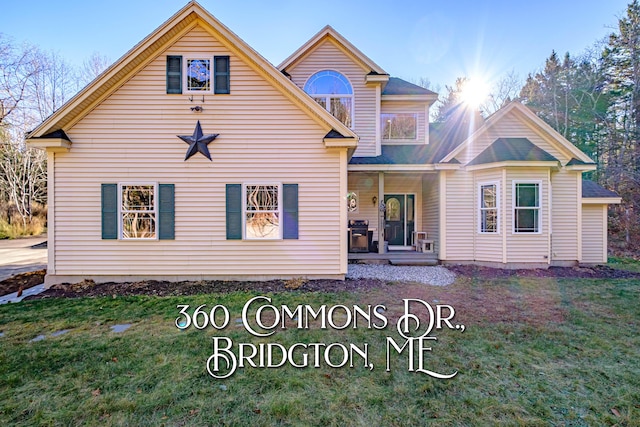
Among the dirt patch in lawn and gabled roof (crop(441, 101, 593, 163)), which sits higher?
gabled roof (crop(441, 101, 593, 163))

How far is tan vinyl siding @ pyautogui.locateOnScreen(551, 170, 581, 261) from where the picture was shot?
9.88m

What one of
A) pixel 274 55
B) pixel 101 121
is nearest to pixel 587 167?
pixel 274 55

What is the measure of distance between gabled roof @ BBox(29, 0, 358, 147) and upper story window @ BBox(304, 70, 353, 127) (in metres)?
3.41

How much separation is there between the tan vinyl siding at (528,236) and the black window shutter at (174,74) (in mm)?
9423

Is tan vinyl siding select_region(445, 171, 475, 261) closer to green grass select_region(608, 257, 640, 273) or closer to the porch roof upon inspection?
the porch roof

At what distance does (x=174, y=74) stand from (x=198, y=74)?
0.56m

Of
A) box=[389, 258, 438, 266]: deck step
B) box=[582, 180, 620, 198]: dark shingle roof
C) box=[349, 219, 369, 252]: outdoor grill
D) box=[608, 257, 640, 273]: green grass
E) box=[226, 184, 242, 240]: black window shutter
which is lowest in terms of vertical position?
box=[608, 257, 640, 273]: green grass

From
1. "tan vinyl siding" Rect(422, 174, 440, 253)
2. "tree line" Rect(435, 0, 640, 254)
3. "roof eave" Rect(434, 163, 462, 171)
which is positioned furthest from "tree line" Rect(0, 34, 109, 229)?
"tree line" Rect(435, 0, 640, 254)

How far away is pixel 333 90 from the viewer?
10727mm

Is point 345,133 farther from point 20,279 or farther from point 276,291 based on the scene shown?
point 20,279

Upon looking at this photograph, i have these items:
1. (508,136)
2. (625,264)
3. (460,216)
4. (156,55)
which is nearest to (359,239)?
(460,216)

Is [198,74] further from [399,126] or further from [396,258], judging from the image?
[396,258]

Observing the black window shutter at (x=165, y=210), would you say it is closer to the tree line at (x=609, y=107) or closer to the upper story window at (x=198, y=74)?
the upper story window at (x=198, y=74)

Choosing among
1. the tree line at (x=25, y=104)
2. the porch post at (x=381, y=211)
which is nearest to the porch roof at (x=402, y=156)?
the porch post at (x=381, y=211)
